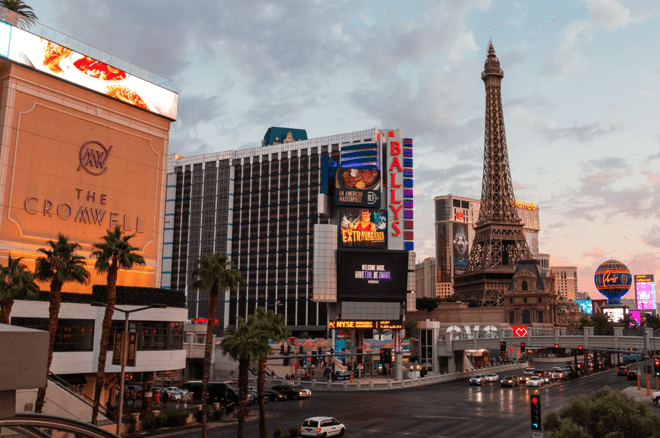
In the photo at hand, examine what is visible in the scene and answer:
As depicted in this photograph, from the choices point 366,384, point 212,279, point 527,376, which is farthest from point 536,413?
point 527,376

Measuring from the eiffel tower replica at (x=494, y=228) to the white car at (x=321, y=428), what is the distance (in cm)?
12644

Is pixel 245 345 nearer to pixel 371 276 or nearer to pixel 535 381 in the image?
pixel 535 381

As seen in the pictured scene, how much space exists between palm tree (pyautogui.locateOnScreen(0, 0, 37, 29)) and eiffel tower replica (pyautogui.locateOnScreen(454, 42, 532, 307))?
132147 millimetres

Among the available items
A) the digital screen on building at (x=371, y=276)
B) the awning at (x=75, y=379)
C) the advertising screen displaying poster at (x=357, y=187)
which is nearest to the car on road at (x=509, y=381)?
the digital screen on building at (x=371, y=276)

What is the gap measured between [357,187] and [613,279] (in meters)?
129

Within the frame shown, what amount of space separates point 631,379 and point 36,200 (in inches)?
3502

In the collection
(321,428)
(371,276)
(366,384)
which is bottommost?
(366,384)

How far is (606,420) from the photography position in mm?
30438

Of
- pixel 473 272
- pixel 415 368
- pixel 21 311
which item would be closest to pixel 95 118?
pixel 21 311

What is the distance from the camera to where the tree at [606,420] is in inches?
1141

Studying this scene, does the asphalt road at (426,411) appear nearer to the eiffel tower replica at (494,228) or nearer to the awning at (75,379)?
the awning at (75,379)

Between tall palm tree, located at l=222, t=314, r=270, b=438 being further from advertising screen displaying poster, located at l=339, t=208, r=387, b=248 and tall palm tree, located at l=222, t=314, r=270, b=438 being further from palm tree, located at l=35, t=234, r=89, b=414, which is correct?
advertising screen displaying poster, located at l=339, t=208, r=387, b=248

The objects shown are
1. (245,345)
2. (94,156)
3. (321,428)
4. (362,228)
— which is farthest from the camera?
(362,228)

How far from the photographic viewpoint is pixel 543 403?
→ 2301 inches
